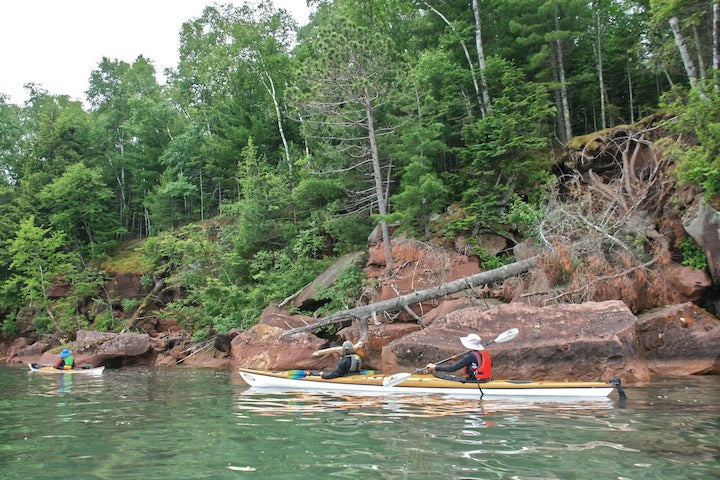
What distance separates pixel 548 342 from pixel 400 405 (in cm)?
378

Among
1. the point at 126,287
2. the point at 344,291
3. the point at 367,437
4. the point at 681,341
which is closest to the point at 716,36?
the point at 681,341

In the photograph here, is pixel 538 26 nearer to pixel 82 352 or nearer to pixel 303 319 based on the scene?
pixel 303 319

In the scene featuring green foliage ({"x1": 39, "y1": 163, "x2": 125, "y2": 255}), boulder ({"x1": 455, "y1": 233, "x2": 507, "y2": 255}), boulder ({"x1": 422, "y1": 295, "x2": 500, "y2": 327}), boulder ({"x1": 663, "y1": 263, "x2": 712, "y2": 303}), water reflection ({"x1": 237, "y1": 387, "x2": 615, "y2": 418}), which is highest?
green foliage ({"x1": 39, "y1": 163, "x2": 125, "y2": 255})

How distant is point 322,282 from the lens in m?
18.7

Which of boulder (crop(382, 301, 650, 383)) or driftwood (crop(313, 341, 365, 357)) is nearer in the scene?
boulder (crop(382, 301, 650, 383))

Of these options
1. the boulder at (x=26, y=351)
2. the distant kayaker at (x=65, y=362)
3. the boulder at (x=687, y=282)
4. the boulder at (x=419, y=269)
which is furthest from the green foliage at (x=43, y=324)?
the boulder at (x=687, y=282)

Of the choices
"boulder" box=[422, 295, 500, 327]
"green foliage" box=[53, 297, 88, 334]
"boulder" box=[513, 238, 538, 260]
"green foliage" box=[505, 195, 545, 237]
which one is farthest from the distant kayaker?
"green foliage" box=[505, 195, 545, 237]

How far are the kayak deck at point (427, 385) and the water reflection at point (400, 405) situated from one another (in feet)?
0.42

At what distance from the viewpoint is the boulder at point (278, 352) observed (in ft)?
48.0

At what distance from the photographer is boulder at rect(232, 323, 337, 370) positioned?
48.0ft

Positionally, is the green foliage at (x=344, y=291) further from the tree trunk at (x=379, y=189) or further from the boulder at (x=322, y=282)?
the tree trunk at (x=379, y=189)

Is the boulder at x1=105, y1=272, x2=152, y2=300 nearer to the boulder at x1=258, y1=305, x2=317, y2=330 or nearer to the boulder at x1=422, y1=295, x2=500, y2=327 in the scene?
the boulder at x1=258, y1=305, x2=317, y2=330

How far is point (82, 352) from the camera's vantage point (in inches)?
790

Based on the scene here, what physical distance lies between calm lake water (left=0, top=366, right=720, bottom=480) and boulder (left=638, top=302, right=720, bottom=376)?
0.73 metres
